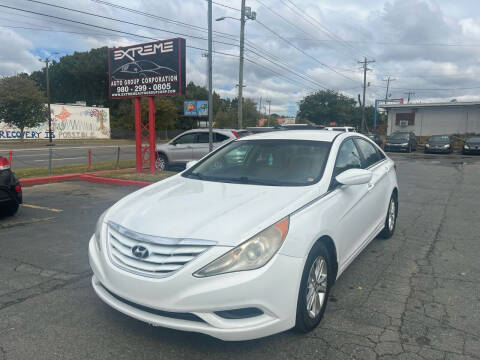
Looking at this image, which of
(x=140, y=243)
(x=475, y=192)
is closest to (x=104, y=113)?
(x=475, y=192)

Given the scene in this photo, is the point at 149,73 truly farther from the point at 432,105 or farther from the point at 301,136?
the point at 432,105

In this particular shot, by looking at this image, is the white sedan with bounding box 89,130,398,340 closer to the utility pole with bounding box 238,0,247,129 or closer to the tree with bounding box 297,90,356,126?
the utility pole with bounding box 238,0,247,129

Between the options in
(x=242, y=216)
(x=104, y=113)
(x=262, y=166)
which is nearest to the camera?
(x=242, y=216)

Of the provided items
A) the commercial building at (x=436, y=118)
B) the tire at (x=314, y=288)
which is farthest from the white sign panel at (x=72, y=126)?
the tire at (x=314, y=288)

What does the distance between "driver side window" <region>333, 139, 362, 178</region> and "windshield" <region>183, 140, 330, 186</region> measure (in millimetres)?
154

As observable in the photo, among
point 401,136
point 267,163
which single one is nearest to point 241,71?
point 401,136

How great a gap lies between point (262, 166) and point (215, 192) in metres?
0.78

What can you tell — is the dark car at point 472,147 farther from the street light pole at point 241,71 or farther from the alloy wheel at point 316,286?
the alloy wheel at point 316,286

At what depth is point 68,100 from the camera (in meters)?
76.8

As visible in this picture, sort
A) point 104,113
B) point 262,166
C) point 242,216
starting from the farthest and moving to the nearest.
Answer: point 104,113 < point 262,166 < point 242,216

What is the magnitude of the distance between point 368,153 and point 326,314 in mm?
2497

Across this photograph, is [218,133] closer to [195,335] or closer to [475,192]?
[475,192]

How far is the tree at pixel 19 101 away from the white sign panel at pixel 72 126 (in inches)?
202


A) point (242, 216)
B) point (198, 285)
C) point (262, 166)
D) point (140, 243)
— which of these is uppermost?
point (262, 166)
